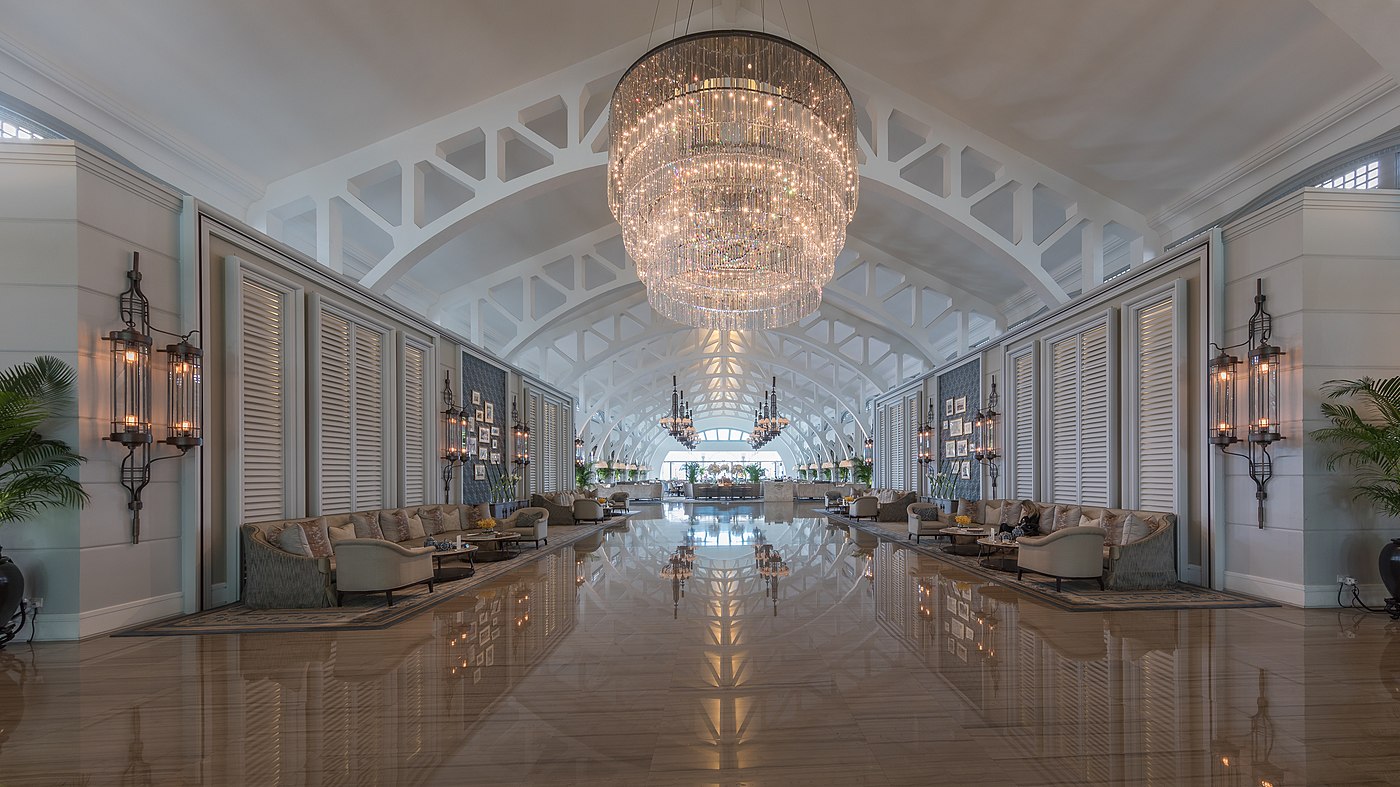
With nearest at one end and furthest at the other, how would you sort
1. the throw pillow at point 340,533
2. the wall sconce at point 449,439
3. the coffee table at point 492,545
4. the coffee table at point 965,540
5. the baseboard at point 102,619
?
the baseboard at point 102,619, the throw pillow at point 340,533, the coffee table at point 492,545, the coffee table at point 965,540, the wall sconce at point 449,439

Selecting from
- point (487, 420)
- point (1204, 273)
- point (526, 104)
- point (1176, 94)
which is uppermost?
point (526, 104)

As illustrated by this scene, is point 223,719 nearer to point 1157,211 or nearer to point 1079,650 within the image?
point 1079,650

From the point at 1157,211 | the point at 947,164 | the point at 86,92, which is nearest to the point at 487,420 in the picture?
the point at 86,92

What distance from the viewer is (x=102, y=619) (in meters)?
5.63

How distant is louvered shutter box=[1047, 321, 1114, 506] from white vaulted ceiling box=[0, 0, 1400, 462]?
3.11 feet

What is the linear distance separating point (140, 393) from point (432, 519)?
5063 millimetres

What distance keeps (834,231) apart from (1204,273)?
376cm

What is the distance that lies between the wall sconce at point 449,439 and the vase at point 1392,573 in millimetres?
11089

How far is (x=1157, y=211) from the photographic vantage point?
31.6 feet

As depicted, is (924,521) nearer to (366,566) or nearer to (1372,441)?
(1372,441)

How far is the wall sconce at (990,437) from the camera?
42.5 feet

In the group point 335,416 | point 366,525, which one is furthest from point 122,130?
point 366,525

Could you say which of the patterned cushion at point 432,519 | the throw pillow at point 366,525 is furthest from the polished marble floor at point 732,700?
the patterned cushion at point 432,519

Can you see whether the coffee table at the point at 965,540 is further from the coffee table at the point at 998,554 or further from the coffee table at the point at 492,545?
the coffee table at the point at 492,545
